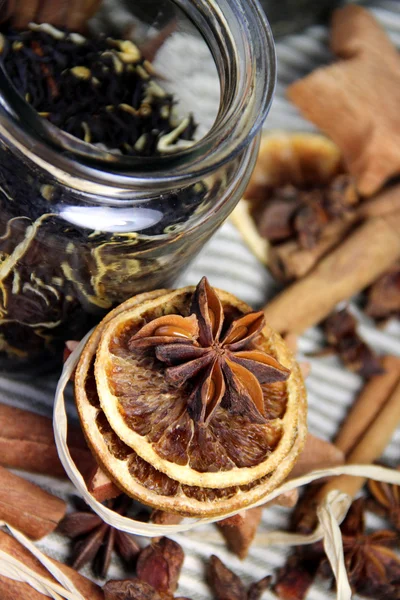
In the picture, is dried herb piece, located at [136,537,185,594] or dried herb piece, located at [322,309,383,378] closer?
dried herb piece, located at [136,537,185,594]

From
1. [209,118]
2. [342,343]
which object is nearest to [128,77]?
[209,118]

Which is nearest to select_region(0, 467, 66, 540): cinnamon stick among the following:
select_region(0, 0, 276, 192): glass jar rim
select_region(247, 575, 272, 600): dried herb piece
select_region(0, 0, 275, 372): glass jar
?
select_region(0, 0, 275, 372): glass jar

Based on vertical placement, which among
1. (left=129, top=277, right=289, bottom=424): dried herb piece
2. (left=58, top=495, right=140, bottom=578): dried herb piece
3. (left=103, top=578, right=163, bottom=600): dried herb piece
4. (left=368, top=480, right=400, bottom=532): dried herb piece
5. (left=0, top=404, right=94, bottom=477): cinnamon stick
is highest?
(left=129, top=277, right=289, bottom=424): dried herb piece

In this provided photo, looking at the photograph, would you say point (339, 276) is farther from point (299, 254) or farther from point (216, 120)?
point (216, 120)

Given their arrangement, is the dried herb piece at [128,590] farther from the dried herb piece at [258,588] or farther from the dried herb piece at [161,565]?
the dried herb piece at [258,588]

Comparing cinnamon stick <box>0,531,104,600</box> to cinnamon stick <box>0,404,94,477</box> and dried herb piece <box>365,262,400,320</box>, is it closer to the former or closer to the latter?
cinnamon stick <box>0,404,94,477</box>

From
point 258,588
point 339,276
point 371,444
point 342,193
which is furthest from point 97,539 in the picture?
point 342,193
